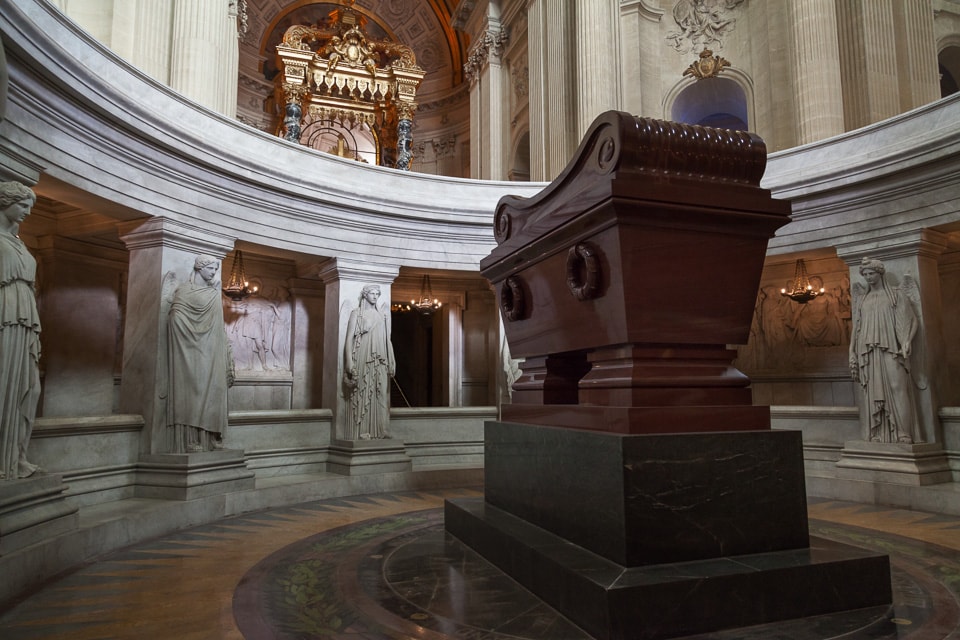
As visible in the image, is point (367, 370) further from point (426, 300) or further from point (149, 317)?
point (426, 300)

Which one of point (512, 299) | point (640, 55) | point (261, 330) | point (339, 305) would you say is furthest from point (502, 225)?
point (640, 55)

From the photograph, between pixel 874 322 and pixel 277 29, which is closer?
pixel 874 322

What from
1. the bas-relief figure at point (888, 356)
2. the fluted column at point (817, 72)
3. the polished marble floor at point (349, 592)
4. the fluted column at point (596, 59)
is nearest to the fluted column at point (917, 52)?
the fluted column at point (817, 72)

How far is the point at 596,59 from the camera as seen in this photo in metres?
13.3

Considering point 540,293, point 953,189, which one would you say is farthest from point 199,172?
point 953,189

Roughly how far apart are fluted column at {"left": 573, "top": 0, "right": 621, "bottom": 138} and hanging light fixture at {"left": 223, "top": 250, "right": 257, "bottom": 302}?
7.50 m

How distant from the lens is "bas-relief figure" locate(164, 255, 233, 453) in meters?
6.34

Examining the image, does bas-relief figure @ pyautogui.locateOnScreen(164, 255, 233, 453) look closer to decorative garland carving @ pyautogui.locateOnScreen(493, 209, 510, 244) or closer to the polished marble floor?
the polished marble floor

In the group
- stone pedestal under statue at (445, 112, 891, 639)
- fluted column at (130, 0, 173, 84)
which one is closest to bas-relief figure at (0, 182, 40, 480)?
stone pedestal under statue at (445, 112, 891, 639)

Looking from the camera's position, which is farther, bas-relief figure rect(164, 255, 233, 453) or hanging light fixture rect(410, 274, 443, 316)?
hanging light fixture rect(410, 274, 443, 316)

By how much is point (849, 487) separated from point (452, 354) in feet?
22.3

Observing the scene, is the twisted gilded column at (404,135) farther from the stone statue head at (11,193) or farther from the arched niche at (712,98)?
the stone statue head at (11,193)

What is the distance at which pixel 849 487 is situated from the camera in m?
6.89

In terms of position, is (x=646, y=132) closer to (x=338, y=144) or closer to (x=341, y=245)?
(x=341, y=245)
